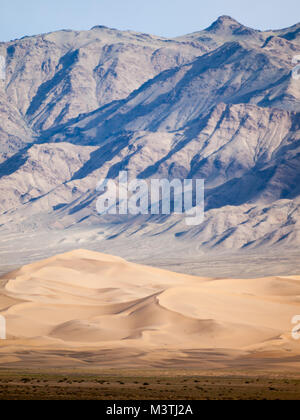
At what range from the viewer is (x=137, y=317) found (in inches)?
2121

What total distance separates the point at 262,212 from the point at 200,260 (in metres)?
33.4

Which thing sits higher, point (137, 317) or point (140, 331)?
point (137, 317)

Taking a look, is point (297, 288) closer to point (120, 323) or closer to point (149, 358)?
point (120, 323)

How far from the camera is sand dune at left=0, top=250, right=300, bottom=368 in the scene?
40.5 m

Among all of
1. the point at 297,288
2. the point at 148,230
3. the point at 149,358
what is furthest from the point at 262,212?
the point at 149,358

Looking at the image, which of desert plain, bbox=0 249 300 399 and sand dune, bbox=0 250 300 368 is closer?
desert plain, bbox=0 249 300 399

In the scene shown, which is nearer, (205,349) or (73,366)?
(73,366)

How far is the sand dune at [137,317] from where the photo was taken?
40.5 metres

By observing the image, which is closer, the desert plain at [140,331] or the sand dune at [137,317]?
the desert plain at [140,331]

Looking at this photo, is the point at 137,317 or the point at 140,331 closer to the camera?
the point at 140,331

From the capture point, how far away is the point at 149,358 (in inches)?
1543
